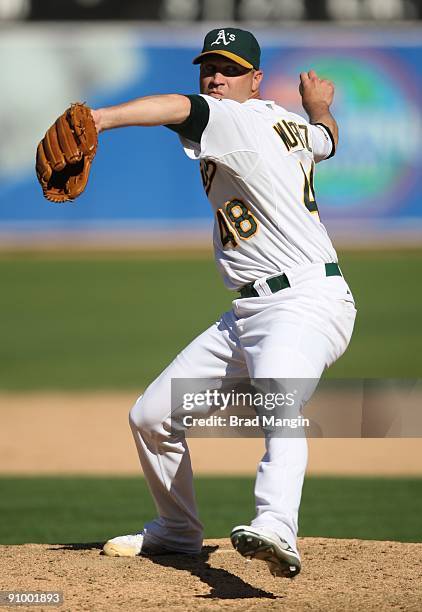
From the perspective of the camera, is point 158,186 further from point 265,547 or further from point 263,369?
point 265,547

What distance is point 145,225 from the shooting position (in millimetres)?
22750

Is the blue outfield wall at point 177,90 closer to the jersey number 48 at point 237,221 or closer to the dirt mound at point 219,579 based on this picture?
the dirt mound at point 219,579

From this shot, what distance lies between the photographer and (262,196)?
3.73m

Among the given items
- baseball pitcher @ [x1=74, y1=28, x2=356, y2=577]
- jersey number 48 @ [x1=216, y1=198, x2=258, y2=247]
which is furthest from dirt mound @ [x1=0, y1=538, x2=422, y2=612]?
jersey number 48 @ [x1=216, y1=198, x2=258, y2=247]

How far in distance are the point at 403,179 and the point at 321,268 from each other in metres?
19.2

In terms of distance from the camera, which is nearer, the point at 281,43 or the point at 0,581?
the point at 0,581

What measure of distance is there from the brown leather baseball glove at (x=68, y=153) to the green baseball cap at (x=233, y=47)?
2.55ft

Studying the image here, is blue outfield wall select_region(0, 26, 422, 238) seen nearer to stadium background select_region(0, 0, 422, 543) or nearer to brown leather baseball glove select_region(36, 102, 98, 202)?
stadium background select_region(0, 0, 422, 543)

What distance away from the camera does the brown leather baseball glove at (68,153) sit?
10.7 feet

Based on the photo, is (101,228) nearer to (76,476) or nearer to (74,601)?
(76,476)

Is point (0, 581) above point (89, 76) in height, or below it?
below

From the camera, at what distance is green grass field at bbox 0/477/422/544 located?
5.38 meters

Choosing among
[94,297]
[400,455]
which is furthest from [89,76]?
[400,455]

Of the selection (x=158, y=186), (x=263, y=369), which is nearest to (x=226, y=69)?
(x=263, y=369)
